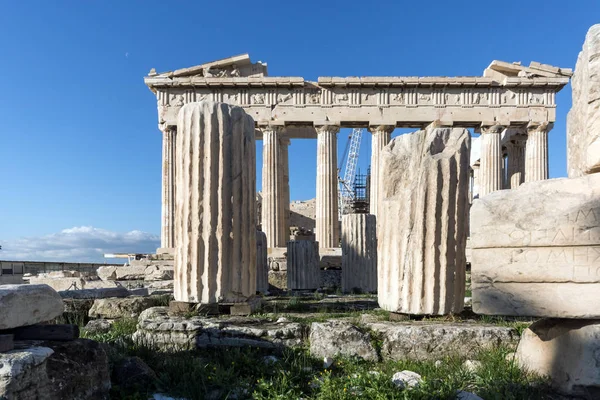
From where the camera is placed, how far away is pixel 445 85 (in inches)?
730

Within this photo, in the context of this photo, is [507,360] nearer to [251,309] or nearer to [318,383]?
[318,383]

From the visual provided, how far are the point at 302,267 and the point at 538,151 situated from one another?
43.0 feet

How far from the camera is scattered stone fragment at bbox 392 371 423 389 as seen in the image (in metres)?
3.09

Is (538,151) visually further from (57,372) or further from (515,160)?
(57,372)

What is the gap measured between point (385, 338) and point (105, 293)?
5.52 m

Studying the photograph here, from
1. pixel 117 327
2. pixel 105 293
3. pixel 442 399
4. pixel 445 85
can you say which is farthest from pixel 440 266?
pixel 445 85

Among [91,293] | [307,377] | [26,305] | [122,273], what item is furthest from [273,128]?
[26,305]

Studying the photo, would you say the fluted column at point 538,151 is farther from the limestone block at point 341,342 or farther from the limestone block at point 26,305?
the limestone block at point 26,305

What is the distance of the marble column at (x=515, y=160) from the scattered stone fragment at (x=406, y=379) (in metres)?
20.0

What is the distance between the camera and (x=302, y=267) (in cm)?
1112

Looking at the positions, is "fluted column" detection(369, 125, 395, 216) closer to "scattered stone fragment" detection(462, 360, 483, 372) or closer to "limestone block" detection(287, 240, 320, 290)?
"limestone block" detection(287, 240, 320, 290)

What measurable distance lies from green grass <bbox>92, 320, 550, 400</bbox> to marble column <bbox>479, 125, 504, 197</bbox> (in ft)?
53.8

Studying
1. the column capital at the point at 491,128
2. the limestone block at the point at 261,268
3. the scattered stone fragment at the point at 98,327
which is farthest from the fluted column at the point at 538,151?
the scattered stone fragment at the point at 98,327

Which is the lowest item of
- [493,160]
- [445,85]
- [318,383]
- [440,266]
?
[318,383]
